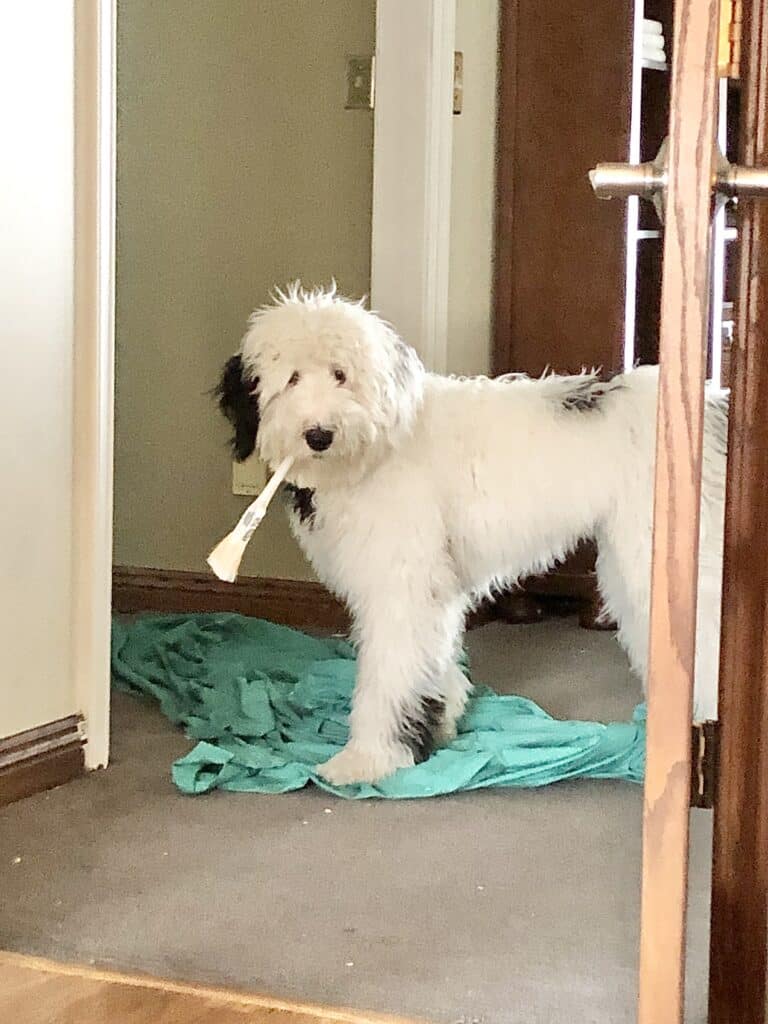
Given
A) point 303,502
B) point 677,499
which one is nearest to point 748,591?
point 677,499

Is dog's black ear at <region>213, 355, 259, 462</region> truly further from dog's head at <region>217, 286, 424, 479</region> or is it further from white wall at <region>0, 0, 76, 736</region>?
white wall at <region>0, 0, 76, 736</region>

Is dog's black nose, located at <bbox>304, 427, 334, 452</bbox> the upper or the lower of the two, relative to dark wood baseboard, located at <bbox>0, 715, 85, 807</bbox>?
upper

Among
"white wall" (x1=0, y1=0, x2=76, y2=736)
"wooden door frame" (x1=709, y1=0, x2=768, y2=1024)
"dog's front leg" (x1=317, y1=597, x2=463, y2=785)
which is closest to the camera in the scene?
"wooden door frame" (x1=709, y1=0, x2=768, y2=1024)

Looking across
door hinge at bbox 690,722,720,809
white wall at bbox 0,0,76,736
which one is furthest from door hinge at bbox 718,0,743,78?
white wall at bbox 0,0,76,736

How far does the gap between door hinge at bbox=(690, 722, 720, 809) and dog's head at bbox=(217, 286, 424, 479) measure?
97 cm

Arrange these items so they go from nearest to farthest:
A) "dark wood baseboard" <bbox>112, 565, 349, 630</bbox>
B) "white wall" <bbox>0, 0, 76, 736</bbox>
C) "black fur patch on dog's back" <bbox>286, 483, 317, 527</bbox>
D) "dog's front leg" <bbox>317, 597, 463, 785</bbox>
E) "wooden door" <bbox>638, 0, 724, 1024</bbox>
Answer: "wooden door" <bbox>638, 0, 724, 1024</bbox>, "white wall" <bbox>0, 0, 76, 736</bbox>, "dog's front leg" <bbox>317, 597, 463, 785</bbox>, "black fur patch on dog's back" <bbox>286, 483, 317, 527</bbox>, "dark wood baseboard" <bbox>112, 565, 349, 630</bbox>

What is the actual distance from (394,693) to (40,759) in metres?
0.53

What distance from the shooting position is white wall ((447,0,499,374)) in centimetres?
313

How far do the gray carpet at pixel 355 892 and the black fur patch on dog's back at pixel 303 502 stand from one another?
44cm

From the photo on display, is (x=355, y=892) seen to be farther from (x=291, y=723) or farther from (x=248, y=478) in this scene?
(x=248, y=478)

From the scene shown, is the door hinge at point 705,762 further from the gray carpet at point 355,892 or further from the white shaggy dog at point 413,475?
the white shaggy dog at point 413,475

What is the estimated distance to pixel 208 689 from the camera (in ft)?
8.11

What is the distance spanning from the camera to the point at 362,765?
209 centimetres

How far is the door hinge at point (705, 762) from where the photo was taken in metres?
1.22
